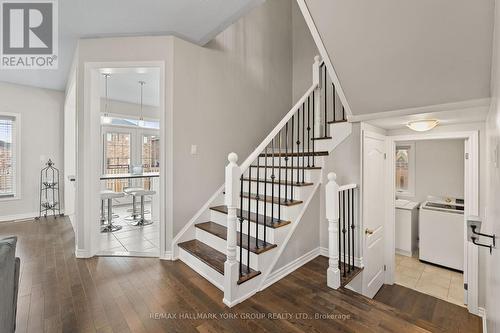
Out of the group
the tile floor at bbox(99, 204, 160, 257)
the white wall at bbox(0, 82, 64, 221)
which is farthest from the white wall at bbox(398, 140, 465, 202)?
the white wall at bbox(0, 82, 64, 221)

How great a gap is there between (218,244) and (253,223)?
0.48 meters

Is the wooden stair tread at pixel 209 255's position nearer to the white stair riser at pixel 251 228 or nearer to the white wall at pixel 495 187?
the white stair riser at pixel 251 228

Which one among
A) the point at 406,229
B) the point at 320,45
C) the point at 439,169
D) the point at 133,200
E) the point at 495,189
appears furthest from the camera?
the point at 133,200

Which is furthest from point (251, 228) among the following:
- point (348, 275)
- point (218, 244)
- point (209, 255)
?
point (348, 275)

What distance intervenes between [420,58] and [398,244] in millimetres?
3526

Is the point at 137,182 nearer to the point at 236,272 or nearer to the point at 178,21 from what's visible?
the point at 178,21

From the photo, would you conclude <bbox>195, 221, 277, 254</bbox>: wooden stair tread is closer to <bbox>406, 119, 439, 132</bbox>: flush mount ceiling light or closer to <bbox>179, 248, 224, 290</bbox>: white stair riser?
<bbox>179, 248, 224, 290</bbox>: white stair riser

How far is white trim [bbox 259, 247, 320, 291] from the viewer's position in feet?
7.30

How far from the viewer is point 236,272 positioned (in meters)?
1.95

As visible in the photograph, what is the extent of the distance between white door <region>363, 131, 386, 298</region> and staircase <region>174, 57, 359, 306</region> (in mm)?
301

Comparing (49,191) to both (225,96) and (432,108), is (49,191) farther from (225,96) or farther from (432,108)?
(432,108)

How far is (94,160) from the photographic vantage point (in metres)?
2.86

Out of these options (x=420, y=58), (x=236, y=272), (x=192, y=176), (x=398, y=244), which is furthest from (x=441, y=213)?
(x=192, y=176)

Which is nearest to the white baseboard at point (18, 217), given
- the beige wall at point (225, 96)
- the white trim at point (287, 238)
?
the beige wall at point (225, 96)
